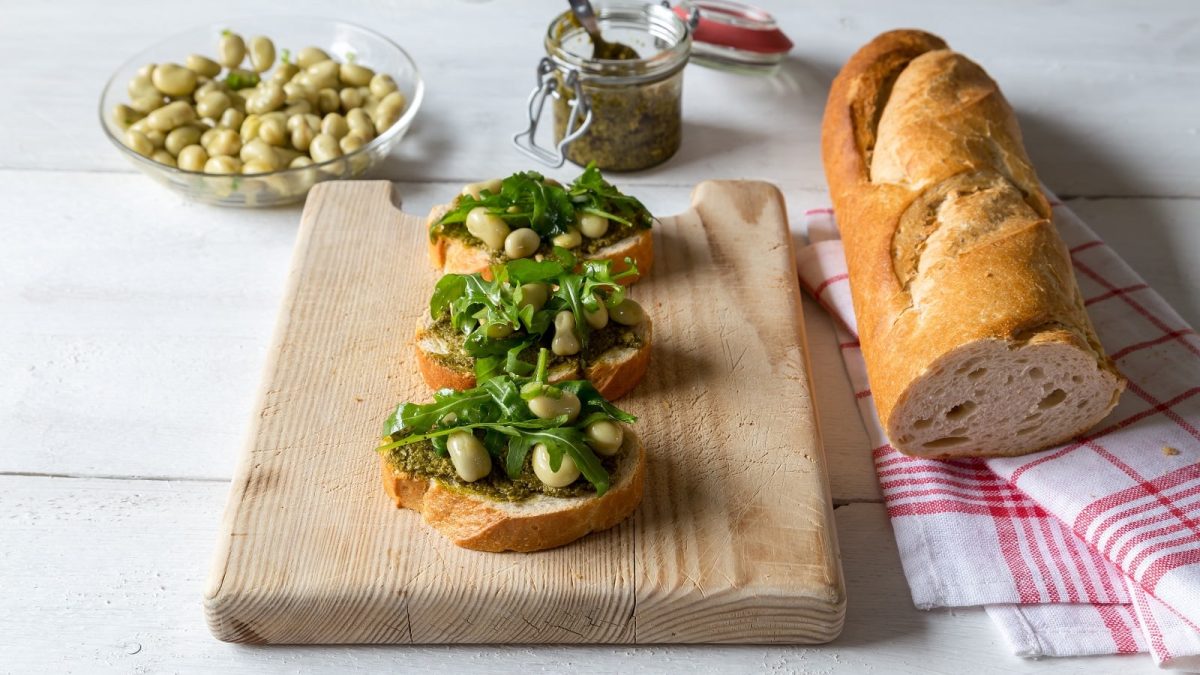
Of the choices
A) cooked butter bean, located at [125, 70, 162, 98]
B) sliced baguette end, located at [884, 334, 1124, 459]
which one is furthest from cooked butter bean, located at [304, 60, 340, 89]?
sliced baguette end, located at [884, 334, 1124, 459]

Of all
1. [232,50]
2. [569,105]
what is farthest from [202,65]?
[569,105]

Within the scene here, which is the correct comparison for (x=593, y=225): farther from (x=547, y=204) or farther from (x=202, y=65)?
(x=202, y=65)

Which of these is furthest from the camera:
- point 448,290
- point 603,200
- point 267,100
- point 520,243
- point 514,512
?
point 267,100

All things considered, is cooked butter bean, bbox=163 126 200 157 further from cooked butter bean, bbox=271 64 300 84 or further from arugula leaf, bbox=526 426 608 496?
arugula leaf, bbox=526 426 608 496

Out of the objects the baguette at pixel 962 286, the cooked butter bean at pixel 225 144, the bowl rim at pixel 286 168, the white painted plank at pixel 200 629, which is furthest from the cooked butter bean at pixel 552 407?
the cooked butter bean at pixel 225 144

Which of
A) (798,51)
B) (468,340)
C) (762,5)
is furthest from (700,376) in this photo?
(762,5)

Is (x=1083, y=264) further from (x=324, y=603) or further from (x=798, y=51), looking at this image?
(x=324, y=603)
